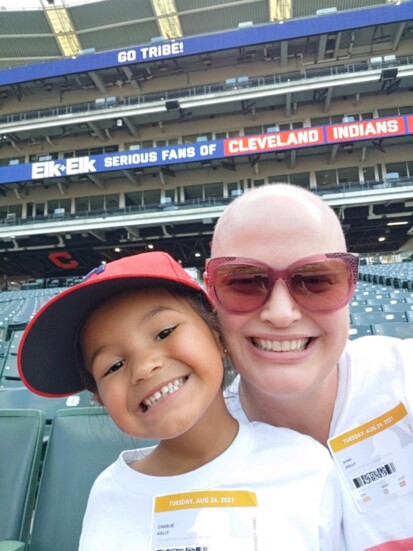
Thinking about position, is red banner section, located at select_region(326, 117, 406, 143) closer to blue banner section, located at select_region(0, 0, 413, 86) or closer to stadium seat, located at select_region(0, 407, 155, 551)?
blue banner section, located at select_region(0, 0, 413, 86)

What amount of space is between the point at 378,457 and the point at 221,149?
55.9ft

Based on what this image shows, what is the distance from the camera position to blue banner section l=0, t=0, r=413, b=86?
16672 millimetres

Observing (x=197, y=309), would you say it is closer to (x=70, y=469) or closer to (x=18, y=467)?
(x=70, y=469)

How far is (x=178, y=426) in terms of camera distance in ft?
2.82

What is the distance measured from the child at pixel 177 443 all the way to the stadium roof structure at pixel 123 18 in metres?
24.6

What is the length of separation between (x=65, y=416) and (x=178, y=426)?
1.06 m

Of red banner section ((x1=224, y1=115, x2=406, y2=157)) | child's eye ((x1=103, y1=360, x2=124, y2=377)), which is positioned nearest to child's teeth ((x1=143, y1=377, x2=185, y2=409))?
child's eye ((x1=103, y1=360, x2=124, y2=377))

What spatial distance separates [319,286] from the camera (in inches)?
36.4

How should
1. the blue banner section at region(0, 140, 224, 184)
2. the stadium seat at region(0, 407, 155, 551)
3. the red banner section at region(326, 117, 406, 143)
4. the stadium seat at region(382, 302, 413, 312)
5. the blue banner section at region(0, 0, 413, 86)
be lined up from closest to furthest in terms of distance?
the stadium seat at region(0, 407, 155, 551)
the stadium seat at region(382, 302, 413, 312)
the red banner section at region(326, 117, 406, 143)
the blue banner section at region(0, 0, 413, 86)
the blue banner section at region(0, 140, 224, 184)

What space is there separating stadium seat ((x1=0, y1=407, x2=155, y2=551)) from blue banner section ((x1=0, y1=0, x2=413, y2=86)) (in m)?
19.8

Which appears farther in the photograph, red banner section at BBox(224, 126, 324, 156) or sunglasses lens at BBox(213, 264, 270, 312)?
red banner section at BBox(224, 126, 324, 156)

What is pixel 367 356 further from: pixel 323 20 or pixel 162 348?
pixel 323 20

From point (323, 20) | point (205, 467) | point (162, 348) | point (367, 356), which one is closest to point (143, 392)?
point (162, 348)

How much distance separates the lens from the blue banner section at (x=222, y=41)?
16672mm
